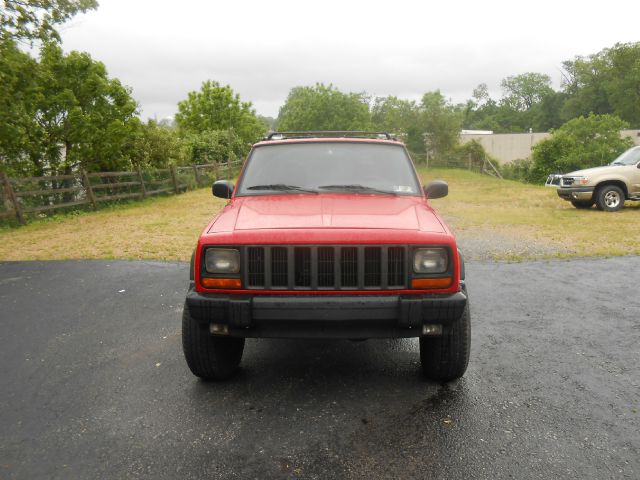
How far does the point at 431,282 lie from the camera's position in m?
2.98

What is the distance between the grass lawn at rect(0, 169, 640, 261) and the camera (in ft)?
27.9

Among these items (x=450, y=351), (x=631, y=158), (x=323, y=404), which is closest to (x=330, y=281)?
(x=323, y=404)

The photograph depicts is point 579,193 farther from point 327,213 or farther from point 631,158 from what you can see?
point 327,213

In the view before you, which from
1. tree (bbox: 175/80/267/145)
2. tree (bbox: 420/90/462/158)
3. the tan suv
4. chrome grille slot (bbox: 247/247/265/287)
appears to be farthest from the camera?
tree (bbox: 175/80/267/145)

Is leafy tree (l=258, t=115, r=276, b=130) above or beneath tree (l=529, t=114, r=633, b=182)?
above

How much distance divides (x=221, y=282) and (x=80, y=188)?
47.6 ft

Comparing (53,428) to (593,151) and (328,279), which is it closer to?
(328,279)

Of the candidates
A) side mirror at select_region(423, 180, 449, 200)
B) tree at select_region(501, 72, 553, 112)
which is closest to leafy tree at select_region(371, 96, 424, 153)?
Answer: side mirror at select_region(423, 180, 449, 200)

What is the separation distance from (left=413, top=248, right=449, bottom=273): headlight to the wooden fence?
1287cm

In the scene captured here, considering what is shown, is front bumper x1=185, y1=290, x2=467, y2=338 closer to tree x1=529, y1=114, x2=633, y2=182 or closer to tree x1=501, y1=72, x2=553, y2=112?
tree x1=529, y1=114, x2=633, y2=182

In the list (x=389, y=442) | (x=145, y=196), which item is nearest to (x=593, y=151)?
(x=145, y=196)

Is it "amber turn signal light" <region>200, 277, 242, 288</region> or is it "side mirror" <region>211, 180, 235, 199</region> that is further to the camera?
"side mirror" <region>211, 180, 235, 199</region>

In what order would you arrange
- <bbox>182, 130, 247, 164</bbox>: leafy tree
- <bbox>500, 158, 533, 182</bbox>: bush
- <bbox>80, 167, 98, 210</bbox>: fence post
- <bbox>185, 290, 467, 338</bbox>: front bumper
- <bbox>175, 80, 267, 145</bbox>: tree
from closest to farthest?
<bbox>185, 290, 467, 338</bbox>: front bumper
<bbox>80, 167, 98, 210</bbox>: fence post
<bbox>182, 130, 247, 164</bbox>: leafy tree
<bbox>500, 158, 533, 182</bbox>: bush
<bbox>175, 80, 267, 145</bbox>: tree

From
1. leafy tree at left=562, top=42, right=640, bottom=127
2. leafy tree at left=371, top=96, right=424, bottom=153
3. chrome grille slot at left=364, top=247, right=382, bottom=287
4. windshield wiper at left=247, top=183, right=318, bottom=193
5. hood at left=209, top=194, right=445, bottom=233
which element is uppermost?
leafy tree at left=562, top=42, right=640, bottom=127
